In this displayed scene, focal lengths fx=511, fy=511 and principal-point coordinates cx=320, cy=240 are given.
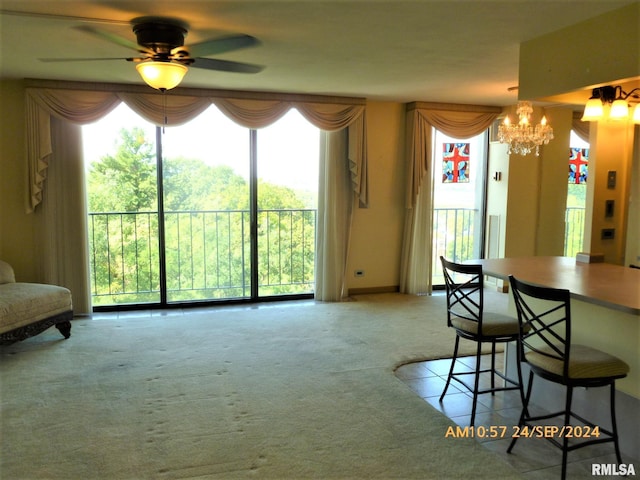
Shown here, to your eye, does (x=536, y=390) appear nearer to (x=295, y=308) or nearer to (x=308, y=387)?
(x=308, y=387)

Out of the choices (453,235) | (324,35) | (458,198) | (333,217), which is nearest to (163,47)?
(324,35)

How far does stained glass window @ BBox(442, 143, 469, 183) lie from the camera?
266 inches

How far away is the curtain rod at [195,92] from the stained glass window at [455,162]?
1.45 m

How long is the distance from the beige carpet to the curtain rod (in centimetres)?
235

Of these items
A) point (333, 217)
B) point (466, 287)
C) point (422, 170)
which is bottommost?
point (466, 287)

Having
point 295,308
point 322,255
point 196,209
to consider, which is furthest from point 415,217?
point 196,209

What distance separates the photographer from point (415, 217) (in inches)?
256

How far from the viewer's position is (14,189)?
17.0 ft

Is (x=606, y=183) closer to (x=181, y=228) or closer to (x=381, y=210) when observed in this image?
(x=381, y=210)

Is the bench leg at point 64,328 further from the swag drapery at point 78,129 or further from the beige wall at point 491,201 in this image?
the beige wall at point 491,201

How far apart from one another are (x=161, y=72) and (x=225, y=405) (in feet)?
7.00

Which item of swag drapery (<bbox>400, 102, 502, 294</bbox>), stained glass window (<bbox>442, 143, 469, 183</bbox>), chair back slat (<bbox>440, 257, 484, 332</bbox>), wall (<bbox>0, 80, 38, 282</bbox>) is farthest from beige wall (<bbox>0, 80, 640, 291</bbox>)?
wall (<bbox>0, 80, 38, 282</bbox>)

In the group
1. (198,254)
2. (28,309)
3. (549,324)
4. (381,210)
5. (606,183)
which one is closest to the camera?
(549,324)

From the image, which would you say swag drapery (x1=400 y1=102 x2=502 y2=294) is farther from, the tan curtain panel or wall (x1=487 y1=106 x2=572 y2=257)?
the tan curtain panel
